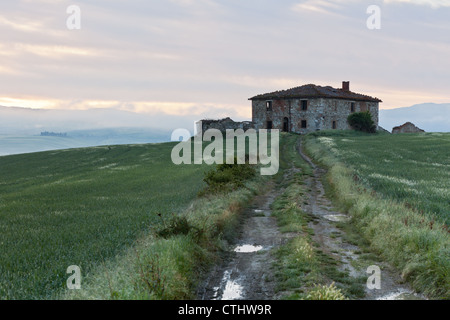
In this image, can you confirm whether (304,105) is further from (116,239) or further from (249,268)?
(249,268)

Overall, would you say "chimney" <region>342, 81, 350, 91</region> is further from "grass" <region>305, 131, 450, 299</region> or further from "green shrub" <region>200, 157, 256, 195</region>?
"green shrub" <region>200, 157, 256, 195</region>

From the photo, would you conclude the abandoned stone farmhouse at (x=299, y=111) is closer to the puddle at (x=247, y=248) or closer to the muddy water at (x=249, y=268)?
the muddy water at (x=249, y=268)

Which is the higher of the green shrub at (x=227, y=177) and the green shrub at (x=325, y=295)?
the green shrub at (x=227, y=177)

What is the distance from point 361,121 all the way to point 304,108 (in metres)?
11.5

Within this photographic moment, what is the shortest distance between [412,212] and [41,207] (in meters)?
16.9

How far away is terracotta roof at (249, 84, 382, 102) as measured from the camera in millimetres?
70500

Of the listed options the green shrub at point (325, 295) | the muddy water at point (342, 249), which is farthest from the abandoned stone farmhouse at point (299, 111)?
the green shrub at point (325, 295)

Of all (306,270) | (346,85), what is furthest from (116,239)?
(346,85)

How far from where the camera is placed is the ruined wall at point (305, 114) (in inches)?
2758

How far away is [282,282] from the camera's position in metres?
8.73

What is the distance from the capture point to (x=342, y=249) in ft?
37.1

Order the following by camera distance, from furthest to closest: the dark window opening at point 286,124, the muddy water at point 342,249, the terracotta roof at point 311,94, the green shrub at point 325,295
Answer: the dark window opening at point 286,124 < the terracotta roof at point 311,94 < the muddy water at point 342,249 < the green shrub at point 325,295

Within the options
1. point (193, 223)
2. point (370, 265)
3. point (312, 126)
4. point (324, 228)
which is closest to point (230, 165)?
point (324, 228)
